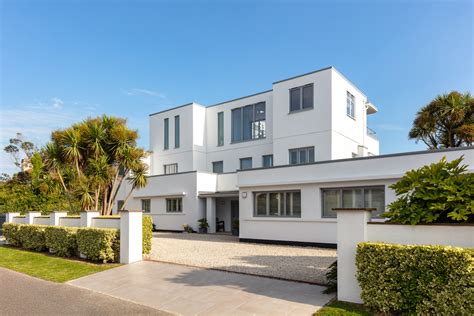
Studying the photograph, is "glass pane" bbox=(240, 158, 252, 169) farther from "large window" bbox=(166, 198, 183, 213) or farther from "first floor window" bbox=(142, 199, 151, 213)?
"first floor window" bbox=(142, 199, 151, 213)

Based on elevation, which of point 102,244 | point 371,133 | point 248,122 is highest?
point 248,122

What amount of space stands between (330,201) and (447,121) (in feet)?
35.7

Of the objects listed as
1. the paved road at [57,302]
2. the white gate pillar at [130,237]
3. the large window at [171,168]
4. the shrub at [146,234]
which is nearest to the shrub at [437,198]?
the paved road at [57,302]

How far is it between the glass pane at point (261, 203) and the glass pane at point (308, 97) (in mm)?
6676

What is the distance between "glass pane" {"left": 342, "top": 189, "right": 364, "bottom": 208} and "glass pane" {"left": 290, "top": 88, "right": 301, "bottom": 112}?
7.77 meters

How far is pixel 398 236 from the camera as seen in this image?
6.09 metres

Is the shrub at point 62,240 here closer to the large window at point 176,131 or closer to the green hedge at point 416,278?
the green hedge at point 416,278

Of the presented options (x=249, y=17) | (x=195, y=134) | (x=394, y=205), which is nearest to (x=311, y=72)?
(x=249, y=17)

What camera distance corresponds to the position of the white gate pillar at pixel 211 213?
22.0m

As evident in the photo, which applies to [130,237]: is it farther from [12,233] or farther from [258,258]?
[12,233]

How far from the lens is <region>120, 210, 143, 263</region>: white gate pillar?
35.6 feet

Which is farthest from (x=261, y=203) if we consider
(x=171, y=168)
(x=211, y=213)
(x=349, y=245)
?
(x=171, y=168)

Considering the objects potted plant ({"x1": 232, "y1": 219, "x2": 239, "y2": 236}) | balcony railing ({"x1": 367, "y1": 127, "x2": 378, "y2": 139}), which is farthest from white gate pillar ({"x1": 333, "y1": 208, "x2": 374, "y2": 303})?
balcony railing ({"x1": 367, "y1": 127, "x2": 378, "y2": 139})

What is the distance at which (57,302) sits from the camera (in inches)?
283
